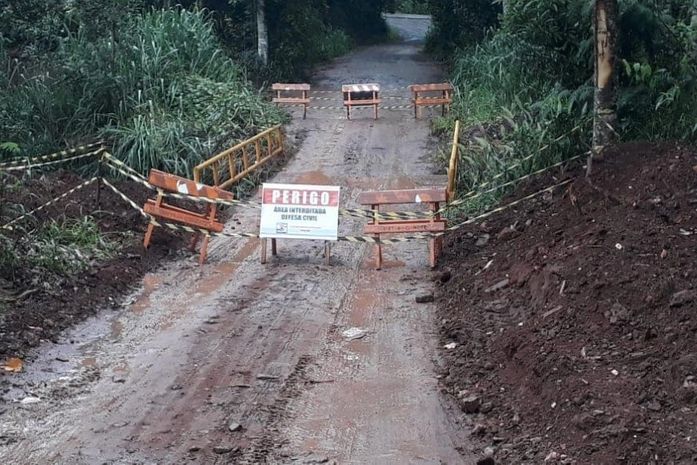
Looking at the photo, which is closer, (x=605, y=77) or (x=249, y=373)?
(x=249, y=373)

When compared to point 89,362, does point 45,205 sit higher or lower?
higher

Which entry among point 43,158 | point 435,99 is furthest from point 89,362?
point 435,99

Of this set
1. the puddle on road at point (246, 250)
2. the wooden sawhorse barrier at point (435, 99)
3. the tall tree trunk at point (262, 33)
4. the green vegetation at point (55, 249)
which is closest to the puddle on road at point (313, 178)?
the puddle on road at point (246, 250)

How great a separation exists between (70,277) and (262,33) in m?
19.0

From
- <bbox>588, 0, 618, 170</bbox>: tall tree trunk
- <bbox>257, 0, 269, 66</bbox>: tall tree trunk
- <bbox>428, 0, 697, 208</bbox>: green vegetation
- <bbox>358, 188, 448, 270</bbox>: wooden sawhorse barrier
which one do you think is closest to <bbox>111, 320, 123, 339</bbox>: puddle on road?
<bbox>358, 188, 448, 270</bbox>: wooden sawhorse barrier

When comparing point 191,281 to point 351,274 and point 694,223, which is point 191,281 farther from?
point 694,223

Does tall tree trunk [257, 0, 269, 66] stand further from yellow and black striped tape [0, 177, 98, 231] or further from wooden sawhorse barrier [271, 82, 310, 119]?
yellow and black striped tape [0, 177, 98, 231]

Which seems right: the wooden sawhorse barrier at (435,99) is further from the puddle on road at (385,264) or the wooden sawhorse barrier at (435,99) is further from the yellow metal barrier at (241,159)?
the puddle on road at (385,264)

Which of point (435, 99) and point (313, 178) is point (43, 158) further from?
point (435, 99)

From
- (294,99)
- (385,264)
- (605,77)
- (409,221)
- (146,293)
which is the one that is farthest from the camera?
(294,99)

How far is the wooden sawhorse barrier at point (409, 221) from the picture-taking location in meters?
12.6

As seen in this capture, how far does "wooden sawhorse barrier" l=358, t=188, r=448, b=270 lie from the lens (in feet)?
41.2

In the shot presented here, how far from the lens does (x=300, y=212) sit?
12977 millimetres

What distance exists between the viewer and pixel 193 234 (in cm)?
1370
